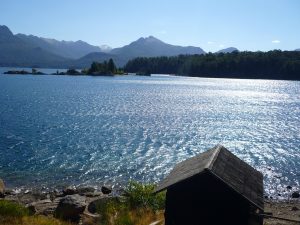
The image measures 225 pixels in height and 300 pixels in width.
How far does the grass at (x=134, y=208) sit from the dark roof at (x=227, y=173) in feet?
10.9

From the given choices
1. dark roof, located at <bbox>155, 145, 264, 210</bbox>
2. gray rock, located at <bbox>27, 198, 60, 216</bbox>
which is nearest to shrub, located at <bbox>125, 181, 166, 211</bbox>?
dark roof, located at <bbox>155, 145, 264, 210</bbox>

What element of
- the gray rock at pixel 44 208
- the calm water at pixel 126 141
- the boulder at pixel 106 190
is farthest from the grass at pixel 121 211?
the calm water at pixel 126 141

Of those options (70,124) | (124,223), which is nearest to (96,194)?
(124,223)

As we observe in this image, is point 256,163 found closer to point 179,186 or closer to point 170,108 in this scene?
point 179,186

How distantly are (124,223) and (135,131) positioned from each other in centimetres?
4840

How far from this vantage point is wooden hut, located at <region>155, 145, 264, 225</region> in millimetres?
19125

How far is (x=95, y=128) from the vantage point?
238 ft

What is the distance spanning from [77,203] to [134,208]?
4.21 meters

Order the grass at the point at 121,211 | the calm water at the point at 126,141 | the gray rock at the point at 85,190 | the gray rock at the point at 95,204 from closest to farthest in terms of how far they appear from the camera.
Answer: the grass at the point at 121,211 < the gray rock at the point at 95,204 < the gray rock at the point at 85,190 < the calm water at the point at 126,141

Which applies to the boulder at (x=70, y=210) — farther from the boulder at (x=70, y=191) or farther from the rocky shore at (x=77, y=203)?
the boulder at (x=70, y=191)

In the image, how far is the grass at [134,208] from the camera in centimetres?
2356

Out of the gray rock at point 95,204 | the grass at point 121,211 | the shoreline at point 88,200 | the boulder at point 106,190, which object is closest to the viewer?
the grass at point 121,211

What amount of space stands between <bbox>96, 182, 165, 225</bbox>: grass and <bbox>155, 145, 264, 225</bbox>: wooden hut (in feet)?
11.5

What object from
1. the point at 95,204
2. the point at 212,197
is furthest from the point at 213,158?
the point at 95,204
